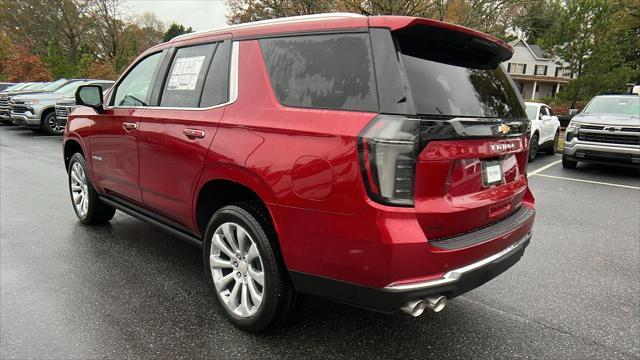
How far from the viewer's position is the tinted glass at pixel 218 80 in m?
2.92

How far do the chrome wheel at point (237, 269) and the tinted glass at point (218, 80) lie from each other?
2.74 ft

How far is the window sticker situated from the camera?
3223 mm

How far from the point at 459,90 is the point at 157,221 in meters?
2.55

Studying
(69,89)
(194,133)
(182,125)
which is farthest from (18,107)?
(194,133)

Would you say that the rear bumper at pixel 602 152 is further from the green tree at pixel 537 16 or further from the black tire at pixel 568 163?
the green tree at pixel 537 16

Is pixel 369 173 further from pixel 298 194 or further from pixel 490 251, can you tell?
pixel 490 251

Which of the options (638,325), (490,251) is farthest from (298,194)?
(638,325)

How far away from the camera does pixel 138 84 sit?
3926 millimetres

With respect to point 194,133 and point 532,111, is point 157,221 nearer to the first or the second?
point 194,133

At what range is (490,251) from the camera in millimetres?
2488

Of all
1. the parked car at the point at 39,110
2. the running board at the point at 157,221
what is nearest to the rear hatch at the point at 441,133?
the running board at the point at 157,221

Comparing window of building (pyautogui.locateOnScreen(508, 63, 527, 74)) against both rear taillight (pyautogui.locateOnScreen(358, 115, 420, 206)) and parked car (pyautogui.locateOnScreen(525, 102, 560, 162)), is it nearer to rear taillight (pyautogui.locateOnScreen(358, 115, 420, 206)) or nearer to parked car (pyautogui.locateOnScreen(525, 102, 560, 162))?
parked car (pyautogui.locateOnScreen(525, 102, 560, 162))

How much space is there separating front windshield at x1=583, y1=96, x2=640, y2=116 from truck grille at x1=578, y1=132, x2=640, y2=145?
2.64 ft

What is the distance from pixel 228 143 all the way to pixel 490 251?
166 cm
